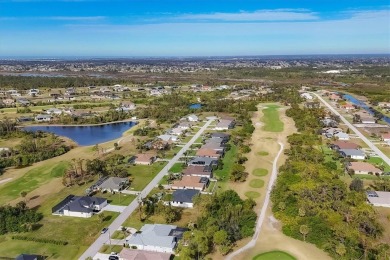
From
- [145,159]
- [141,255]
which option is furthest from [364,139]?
[141,255]

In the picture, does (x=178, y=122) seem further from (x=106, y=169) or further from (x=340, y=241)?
(x=340, y=241)

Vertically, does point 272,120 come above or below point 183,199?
above

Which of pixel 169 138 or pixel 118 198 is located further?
pixel 169 138

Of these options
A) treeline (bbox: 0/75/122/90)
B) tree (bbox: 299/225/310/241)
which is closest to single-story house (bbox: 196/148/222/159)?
tree (bbox: 299/225/310/241)

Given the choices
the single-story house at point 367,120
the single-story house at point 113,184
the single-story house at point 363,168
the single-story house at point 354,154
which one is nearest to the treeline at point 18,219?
the single-story house at point 113,184

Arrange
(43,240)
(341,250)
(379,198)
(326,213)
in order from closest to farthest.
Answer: (341,250) < (43,240) < (326,213) < (379,198)

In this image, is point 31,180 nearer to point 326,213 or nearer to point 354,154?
point 326,213

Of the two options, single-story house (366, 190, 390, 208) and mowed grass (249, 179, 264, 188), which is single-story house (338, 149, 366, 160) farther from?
mowed grass (249, 179, 264, 188)
